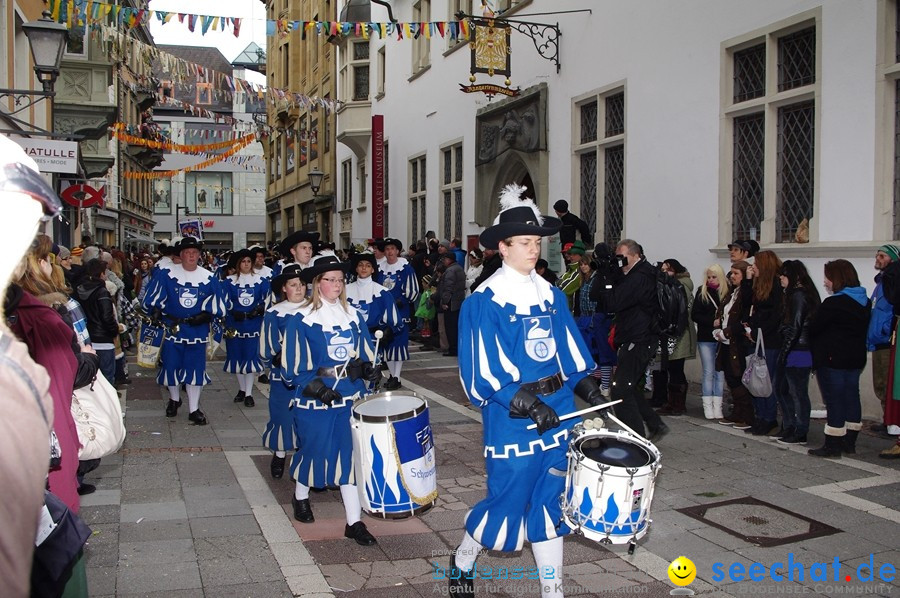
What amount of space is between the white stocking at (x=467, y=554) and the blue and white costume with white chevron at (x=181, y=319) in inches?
230

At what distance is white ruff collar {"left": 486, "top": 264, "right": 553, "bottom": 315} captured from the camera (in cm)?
414

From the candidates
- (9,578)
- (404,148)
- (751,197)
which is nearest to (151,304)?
(751,197)

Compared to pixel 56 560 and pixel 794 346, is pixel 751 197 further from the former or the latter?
pixel 56 560

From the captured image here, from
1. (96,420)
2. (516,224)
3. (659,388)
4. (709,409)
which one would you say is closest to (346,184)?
(659,388)

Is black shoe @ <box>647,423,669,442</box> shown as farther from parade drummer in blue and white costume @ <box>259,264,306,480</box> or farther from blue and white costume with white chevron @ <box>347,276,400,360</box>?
blue and white costume with white chevron @ <box>347,276,400,360</box>

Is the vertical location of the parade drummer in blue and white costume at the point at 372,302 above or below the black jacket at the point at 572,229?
below

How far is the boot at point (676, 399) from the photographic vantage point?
9.35m

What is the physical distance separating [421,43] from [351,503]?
747 inches

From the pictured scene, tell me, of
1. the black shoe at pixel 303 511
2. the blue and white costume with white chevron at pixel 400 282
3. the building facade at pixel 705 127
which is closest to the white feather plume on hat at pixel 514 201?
the black shoe at pixel 303 511

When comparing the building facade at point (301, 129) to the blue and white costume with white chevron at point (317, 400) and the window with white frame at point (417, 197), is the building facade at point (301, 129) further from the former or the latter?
the blue and white costume with white chevron at point (317, 400)

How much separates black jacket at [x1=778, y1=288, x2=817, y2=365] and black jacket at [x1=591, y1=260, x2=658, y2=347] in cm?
114

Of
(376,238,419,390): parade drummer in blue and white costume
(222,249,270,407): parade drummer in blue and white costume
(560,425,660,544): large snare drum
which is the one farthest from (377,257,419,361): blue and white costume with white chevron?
(560,425,660,544): large snare drum

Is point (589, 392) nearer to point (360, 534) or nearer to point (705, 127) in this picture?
point (360, 534)

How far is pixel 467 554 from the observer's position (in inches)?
164
